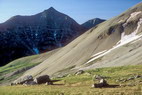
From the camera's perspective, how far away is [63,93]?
33875 mm

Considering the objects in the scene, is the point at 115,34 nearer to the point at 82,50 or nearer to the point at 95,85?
the point at 82,50

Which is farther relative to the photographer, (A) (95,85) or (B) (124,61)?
(B) (124,61)

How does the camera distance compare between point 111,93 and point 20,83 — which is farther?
point 20,83

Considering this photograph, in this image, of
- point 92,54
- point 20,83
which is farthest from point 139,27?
point 20,83

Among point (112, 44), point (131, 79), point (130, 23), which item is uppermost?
point (130, 23)

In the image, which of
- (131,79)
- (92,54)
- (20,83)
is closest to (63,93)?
(131,79)

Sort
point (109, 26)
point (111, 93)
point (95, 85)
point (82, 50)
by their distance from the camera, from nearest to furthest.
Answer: point (111, 93), point (95, 85), point (82, 50), point (109, 26)

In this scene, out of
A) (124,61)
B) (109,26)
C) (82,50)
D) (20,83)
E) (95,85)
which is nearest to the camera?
(95,85)

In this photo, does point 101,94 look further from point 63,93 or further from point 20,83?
point 20,83

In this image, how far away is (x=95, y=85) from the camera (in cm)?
3712

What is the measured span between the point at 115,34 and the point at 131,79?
8251 cm

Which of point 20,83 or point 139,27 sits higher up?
point 139,27

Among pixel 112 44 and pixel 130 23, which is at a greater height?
pixel 130 23

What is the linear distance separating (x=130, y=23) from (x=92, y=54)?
3116cm
